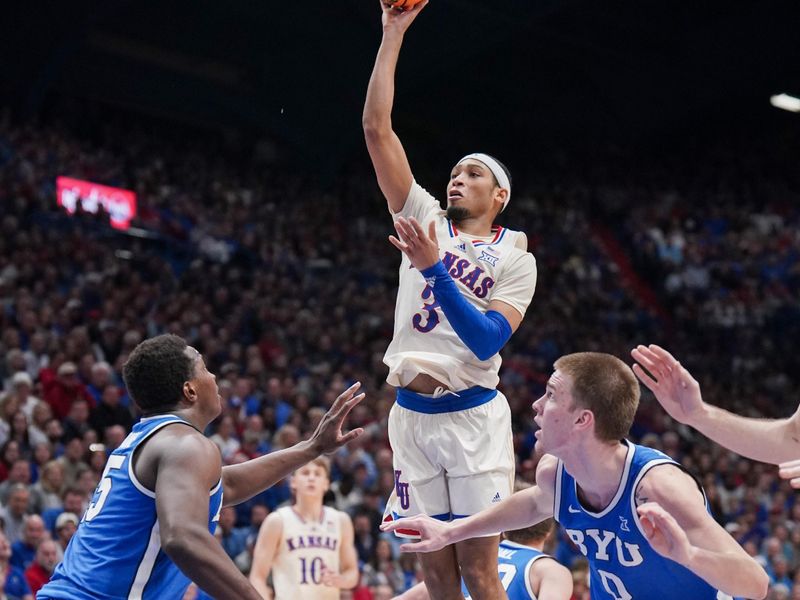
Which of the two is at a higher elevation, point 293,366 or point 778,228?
point 778,228

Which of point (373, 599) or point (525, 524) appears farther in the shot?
point (373, 599)

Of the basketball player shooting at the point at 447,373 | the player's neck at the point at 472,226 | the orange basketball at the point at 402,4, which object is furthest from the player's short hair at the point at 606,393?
the orange basketball at the point at 402,4

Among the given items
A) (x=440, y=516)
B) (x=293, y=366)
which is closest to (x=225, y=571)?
(x=440, y=516)

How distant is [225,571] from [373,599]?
21.9 feet

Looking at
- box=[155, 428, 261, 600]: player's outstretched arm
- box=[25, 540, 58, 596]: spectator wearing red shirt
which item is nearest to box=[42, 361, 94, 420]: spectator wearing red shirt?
box=[25, 540, 58, 596]: spectator wearing red shirt

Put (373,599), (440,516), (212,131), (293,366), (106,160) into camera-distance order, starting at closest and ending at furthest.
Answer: (440,516)
(373,599)
(293,366)
(106,160)
(212,131)

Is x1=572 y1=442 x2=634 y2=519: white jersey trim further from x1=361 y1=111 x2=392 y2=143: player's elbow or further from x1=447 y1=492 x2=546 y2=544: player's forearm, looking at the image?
x1=361 y1=111 x2=392 y2=143: player's elbow

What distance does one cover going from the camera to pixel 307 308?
16609 millimetres

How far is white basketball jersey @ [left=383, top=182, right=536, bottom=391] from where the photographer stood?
497 centimetres

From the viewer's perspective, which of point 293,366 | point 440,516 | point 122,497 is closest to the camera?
point 122,497

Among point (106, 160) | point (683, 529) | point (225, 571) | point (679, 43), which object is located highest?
point (679, 43)

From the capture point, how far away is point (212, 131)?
71.7 ft

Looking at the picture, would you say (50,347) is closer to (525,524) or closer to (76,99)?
(525,524)

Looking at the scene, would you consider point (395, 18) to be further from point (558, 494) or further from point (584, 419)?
point (558, 494)
